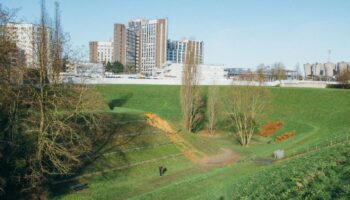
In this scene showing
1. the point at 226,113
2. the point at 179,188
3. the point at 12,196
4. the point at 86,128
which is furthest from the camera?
the point at 226,113

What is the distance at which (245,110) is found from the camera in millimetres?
52125

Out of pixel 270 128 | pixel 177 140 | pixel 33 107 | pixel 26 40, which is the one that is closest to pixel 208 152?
pixel 177 140

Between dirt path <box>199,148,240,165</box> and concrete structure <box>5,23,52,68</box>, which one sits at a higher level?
concrete structure <box>5,23,52,68</box>

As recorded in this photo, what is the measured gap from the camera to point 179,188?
25109 mm

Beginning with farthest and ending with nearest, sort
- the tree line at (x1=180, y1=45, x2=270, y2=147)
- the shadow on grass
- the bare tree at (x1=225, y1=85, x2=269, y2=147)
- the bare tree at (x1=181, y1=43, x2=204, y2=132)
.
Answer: the shadow on grass → the bare tree at (x1=181, y1=43, x2=204, y2=132) → the tree line at (x1=180, y1=45, x2=270, y2=147) → the bare tree at (x1=225, y1=85, x2=269, y2=147)

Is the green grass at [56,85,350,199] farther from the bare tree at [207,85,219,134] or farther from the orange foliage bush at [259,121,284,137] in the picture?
the bare tree at [207,85,219,134]

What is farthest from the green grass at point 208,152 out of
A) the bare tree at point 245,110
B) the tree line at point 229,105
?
the tree line at point 229,105

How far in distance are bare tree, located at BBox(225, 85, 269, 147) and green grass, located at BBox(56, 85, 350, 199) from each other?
1.62 m

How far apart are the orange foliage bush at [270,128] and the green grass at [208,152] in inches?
34.9

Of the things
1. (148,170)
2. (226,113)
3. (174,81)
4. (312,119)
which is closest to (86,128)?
(148,170)

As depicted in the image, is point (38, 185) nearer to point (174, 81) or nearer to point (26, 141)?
point (26, 141)

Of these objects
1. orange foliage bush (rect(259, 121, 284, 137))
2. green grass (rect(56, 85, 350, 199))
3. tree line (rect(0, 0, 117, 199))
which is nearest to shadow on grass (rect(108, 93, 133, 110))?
green grass (rect(56, 85, 350, 199))

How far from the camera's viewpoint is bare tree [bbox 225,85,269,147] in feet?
165

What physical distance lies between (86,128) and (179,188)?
13133 mm
